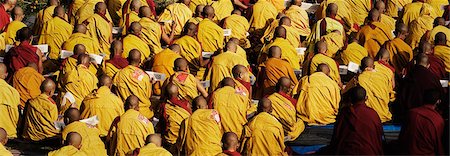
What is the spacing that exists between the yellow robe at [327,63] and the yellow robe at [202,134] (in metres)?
3.22

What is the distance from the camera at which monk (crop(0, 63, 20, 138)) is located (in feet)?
64.3

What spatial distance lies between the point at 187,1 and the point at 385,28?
172 inches

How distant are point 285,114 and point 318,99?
0.88 m

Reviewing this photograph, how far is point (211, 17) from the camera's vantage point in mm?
23031

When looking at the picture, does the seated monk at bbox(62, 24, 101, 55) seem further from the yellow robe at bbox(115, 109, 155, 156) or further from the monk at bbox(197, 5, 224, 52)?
the yellow robe at bbox(115, 109, 155, 156)

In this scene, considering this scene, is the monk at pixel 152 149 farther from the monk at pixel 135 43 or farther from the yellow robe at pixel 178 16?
the yellow robe at pixel 178 16

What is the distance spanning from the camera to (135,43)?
22.0m

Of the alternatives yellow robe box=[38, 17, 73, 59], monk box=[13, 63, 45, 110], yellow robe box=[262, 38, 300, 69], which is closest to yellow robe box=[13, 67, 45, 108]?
monk box=[13, 63, 45, 110]

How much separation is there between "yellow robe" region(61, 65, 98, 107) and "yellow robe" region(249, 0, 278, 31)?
189 inches

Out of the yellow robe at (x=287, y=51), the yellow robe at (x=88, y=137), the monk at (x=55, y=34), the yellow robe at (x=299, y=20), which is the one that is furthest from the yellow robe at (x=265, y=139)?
the monk at (x=55, y=34)

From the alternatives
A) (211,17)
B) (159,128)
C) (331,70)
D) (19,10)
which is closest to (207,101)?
(159,128)

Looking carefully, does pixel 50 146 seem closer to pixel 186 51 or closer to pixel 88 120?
pixel 88 120

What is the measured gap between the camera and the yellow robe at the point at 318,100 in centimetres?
1970

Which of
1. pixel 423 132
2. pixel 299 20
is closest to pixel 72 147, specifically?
pixel 423 132
